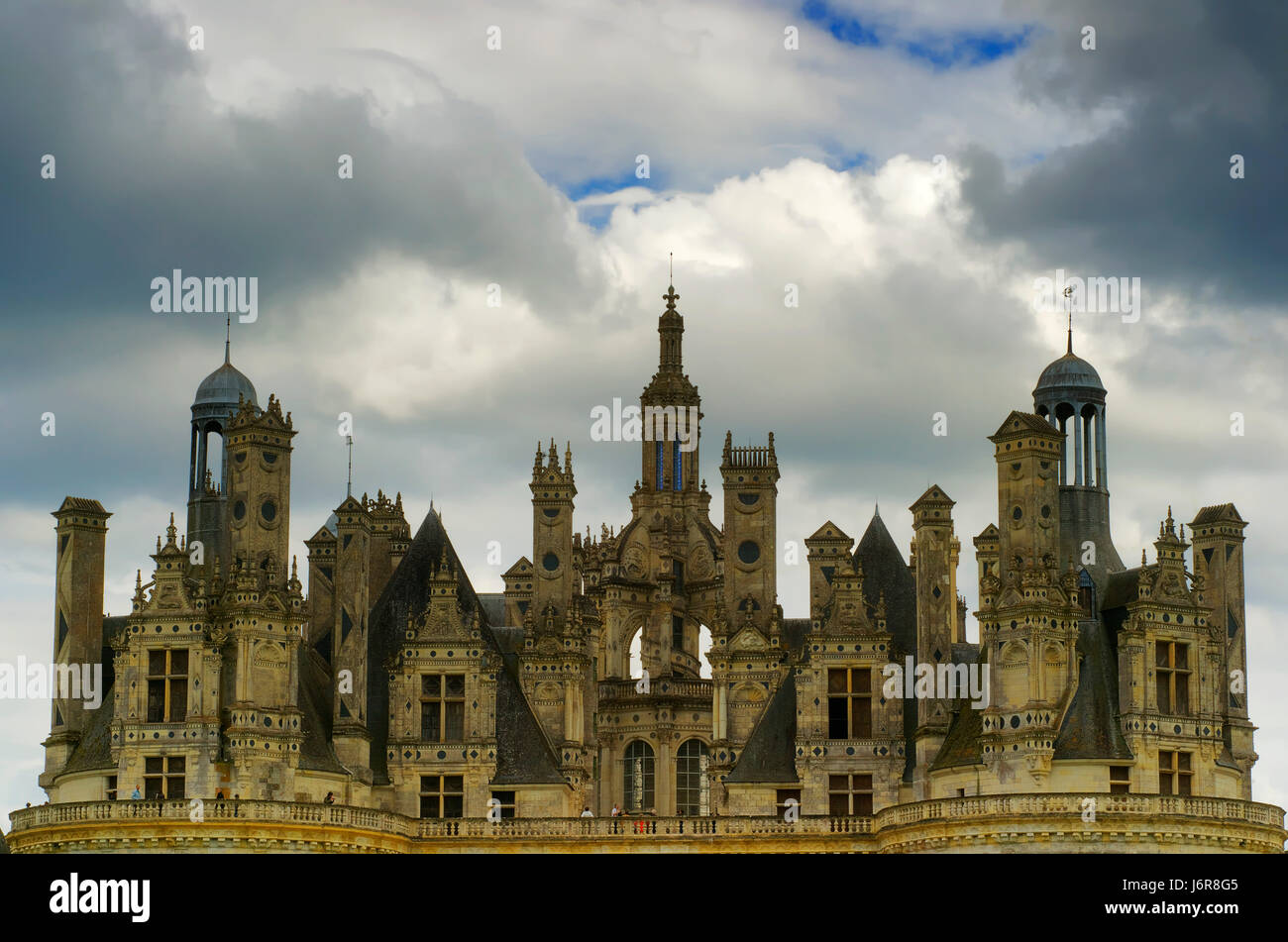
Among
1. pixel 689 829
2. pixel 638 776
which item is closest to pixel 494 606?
pixel 638 776

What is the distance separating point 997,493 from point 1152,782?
1045 centimetres

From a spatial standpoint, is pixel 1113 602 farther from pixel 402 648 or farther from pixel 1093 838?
pixel 402 648

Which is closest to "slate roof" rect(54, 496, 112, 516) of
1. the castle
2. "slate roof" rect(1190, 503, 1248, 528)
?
the castle

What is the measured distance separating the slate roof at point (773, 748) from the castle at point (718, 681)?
0.09 metres

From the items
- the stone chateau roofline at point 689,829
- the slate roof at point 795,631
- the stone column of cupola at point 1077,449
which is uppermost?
the stone column of cupola at point 1077,449

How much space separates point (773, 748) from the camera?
8831 cm

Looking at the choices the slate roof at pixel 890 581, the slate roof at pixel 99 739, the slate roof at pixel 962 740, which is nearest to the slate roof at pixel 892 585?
the slate roof at pixel 890 581

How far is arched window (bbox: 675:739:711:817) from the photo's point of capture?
99.6 meters

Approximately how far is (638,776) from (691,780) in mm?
1937

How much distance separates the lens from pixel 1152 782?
82188mm

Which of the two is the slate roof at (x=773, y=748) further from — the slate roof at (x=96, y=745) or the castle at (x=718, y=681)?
the slate roof at (x=96, y=745)

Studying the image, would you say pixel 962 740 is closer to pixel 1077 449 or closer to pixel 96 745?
pixel 1077 449

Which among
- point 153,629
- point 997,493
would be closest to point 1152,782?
point 997,493

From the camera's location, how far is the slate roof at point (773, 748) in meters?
87.8
